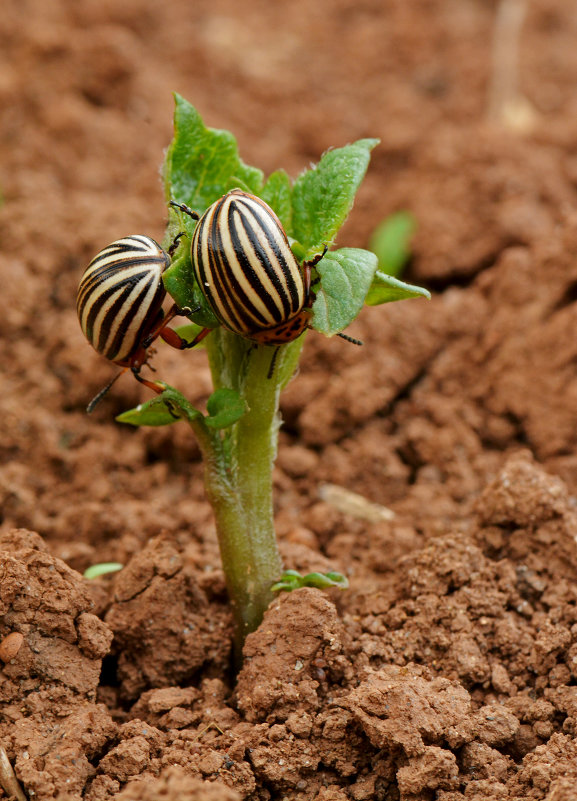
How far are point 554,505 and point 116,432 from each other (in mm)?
2142

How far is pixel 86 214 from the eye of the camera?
520cm

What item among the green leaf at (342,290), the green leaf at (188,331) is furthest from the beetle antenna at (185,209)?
the green leaf at (342,290)

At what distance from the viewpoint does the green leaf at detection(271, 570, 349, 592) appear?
296 cm

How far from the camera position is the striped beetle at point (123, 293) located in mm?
2826

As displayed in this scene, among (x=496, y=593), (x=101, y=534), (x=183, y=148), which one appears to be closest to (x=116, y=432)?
(x=101, y=534)

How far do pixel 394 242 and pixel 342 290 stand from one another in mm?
2931

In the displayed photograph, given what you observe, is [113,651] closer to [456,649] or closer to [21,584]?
[21,584]

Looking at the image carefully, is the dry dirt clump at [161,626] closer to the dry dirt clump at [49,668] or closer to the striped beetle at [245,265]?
the dry dirt clump at [49,668]

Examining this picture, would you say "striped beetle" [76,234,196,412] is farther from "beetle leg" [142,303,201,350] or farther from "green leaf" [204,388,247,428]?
"green leaf" [204,388,247,428]

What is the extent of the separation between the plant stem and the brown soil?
0.16m

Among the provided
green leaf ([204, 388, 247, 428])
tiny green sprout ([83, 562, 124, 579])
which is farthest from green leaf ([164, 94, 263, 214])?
tiny green sprout ([83, 562, 124, 579])

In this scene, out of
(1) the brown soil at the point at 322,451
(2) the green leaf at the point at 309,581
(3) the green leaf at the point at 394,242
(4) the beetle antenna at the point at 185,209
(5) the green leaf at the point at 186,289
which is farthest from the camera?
(3) the green leaf at the point at 394,242

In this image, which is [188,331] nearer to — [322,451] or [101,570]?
[101,570]

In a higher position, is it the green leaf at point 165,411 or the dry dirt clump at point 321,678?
the green leaf at point 165,411
